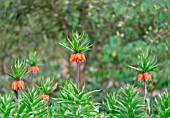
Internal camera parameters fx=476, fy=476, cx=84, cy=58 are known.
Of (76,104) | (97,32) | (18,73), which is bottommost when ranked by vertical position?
(76,104)

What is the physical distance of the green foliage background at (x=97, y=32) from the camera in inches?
211

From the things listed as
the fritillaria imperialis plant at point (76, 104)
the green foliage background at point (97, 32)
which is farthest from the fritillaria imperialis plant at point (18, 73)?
the green foliage background at point (97, 32)

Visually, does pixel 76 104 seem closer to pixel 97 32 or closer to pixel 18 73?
pixel 18 73

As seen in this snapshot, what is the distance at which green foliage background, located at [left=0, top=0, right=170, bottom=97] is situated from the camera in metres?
5.35

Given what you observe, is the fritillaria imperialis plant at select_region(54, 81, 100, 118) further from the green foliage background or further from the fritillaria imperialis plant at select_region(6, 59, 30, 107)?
the green foliage background

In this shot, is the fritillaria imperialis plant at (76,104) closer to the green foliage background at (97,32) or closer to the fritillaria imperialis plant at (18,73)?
the fritillaria imperialis plant at (18,73)

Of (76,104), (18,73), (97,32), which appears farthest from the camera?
(97,32)

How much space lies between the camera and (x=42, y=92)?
7.98ft

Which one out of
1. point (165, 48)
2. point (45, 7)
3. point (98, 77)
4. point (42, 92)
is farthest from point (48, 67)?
point (42, 92)

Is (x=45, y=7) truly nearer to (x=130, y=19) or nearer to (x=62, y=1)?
(x=62, y=1)

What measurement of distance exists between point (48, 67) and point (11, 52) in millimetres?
923

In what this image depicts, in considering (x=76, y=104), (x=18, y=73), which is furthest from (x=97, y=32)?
(x=76, y=104)

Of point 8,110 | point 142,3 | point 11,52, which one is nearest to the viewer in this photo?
point 8,110

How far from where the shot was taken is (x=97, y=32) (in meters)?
5.85
